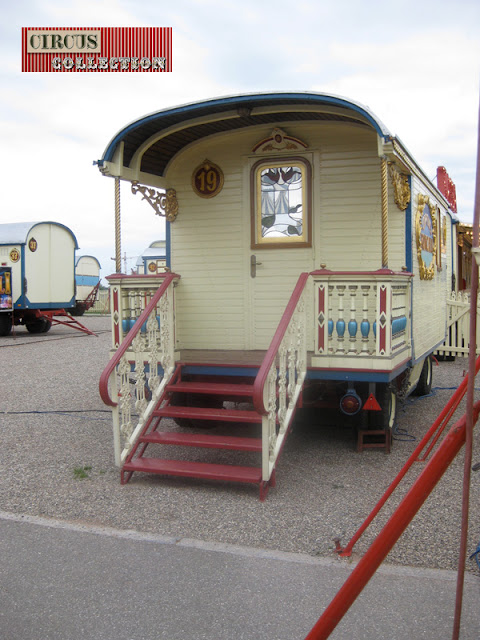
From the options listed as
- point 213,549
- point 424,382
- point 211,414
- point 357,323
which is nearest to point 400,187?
point 357,323

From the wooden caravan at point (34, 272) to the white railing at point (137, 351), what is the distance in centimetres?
1216

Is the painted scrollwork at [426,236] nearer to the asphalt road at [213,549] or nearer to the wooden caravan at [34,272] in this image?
the asphalt road at [213,549]

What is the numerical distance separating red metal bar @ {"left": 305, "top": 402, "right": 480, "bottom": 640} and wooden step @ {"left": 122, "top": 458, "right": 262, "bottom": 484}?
2895 mm

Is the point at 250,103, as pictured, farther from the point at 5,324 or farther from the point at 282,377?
the point at 5,324

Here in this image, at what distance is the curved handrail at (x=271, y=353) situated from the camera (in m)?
4.56

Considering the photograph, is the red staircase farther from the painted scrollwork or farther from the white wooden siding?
the painted scrollwork

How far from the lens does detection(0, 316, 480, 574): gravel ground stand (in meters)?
4.02

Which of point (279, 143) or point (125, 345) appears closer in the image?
point (125, 345)

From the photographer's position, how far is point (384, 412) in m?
5.95

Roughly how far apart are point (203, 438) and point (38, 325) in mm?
15511

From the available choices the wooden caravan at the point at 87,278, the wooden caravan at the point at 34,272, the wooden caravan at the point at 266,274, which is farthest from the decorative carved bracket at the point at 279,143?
the wooden caravan at the point at 87,278

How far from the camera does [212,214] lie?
6.86 meters

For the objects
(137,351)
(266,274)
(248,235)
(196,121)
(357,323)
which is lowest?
(137,351)

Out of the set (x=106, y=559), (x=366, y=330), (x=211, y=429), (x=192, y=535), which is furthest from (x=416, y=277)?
(x=106, y=559)
